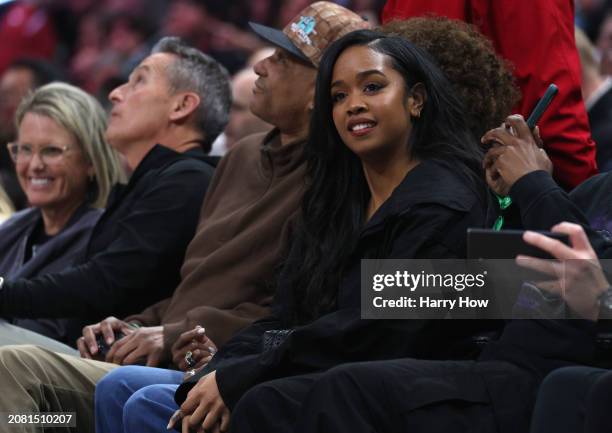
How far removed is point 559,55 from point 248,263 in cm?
112

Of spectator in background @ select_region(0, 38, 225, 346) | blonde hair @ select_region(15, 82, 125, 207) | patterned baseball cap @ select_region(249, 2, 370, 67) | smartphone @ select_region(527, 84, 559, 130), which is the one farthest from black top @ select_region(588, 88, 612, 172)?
blonde hair @ select_region(15, 82, 125, 207)

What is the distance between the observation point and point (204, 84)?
5.20m

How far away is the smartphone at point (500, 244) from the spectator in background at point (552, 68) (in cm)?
105

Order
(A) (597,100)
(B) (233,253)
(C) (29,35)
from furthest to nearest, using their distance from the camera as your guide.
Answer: (C) (29,35), (A) (597,100), (B) (233,253)

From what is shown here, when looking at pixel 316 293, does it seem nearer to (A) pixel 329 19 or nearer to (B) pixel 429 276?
(B) pixel 429 276

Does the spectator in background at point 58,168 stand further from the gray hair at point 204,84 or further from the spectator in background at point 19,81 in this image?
the spectator in background at point 19,81

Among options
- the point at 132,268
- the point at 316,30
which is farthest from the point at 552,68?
the point at 132,268

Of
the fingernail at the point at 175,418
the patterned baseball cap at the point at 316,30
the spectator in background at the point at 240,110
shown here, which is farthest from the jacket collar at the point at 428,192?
the spectator in background at the point at 240,110

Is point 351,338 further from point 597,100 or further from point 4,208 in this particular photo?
point 4,208

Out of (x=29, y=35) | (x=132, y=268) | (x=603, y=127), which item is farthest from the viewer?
(x=29, y=35)

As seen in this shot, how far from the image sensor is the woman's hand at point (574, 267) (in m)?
2.85

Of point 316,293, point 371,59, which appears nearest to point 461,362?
point 316,293

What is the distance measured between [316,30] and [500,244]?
1585 mm

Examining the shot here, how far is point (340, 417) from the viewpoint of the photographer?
2904mm
